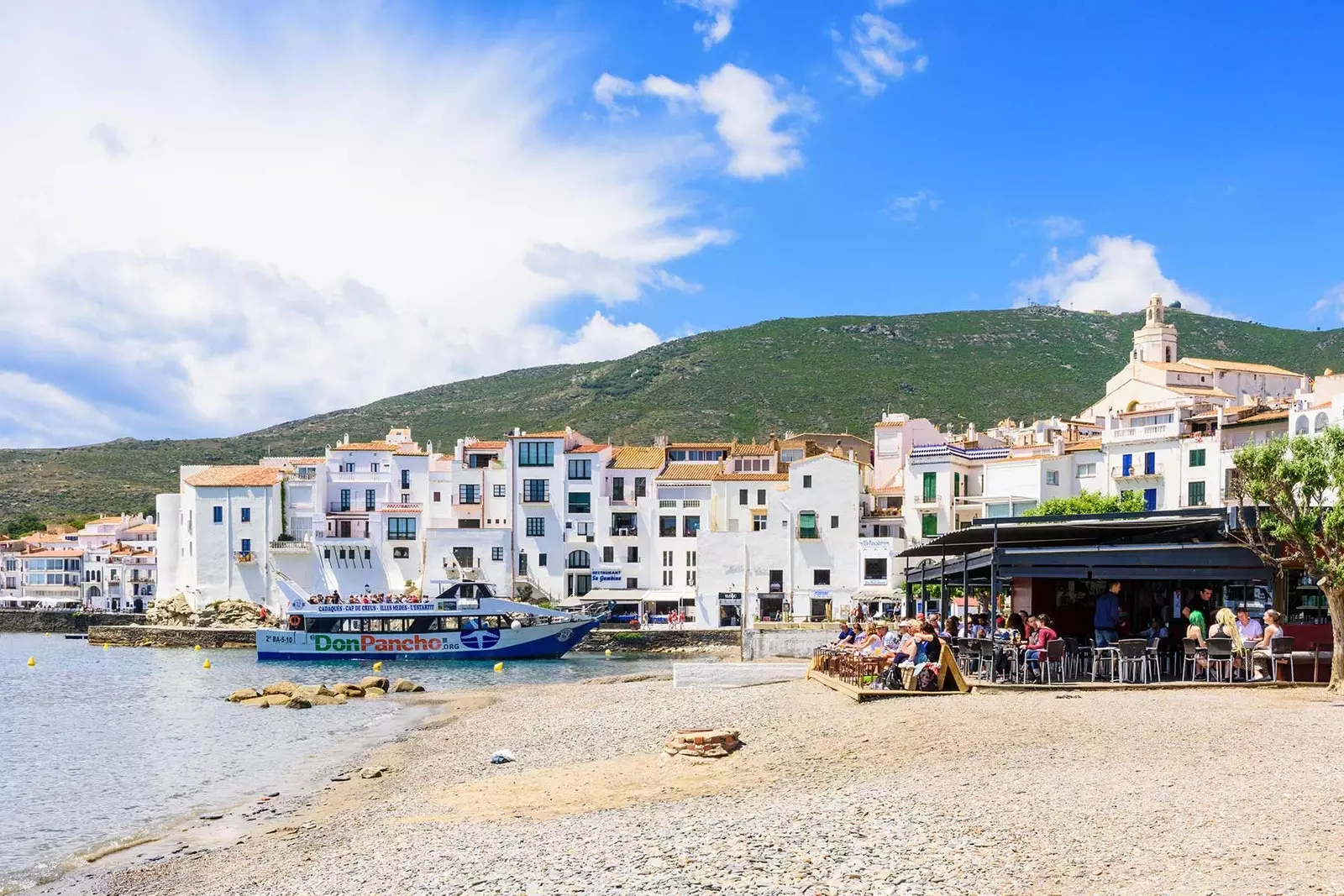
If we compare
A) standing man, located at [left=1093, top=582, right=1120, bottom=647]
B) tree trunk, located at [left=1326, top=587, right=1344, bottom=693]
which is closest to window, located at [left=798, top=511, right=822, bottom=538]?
standing man, located at [left=1093, top=582, right=1120, bottom=647]

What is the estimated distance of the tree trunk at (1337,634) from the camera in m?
18.9

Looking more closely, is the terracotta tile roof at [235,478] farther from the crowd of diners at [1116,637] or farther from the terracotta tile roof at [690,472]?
the crowd of diners at [1116,637]

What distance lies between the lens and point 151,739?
3031 cm

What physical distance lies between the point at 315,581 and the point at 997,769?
71.4 m

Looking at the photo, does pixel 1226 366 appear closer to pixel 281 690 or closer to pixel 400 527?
pixel 400 527

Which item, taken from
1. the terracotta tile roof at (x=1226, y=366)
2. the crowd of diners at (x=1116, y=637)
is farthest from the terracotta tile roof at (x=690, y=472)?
the crowd of diners at (x=1116, y=637)

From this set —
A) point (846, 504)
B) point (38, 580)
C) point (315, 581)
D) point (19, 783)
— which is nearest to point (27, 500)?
point (38, 580)

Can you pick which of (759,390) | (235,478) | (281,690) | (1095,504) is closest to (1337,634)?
(281,690)

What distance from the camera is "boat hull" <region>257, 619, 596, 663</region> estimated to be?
6088 cm

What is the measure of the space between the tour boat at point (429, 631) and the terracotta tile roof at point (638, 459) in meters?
15.7

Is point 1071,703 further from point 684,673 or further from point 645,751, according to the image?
point 684,673

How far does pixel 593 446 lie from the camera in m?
77.7

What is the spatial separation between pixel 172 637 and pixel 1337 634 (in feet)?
231

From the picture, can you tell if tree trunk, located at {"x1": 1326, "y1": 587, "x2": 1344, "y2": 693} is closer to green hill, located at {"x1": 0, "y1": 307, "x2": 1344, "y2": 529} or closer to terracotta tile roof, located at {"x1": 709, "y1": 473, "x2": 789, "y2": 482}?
terracotta tile roof, located at {"x1": 709, "y1": 473, "x2": 789, "y2": 482}
